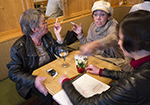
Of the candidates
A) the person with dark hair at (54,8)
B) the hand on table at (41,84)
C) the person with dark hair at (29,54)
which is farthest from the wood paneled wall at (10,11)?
the hand on table at (41,84)

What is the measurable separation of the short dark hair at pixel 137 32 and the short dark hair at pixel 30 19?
3.41ft

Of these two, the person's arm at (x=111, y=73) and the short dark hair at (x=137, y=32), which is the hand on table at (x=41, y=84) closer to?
the person's arm at (x=111, y=73)

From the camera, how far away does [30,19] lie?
54.4 inches

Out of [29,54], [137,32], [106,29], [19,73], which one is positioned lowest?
[19,73]

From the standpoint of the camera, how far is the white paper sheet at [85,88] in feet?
2.89

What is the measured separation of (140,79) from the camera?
653 mm

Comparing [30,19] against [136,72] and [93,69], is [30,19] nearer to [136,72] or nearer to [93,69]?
[93,69]

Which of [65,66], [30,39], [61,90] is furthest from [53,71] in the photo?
[30,39]

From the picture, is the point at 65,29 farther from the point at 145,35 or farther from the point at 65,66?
the point at 145,35

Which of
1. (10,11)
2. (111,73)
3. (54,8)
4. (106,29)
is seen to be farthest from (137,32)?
(54,8)

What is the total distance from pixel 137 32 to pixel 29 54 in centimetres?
118

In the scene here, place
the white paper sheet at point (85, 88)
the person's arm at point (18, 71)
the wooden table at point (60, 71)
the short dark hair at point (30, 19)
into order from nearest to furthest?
1. the white paper sheet at point (85, 88)
2. the wooden table at point (60, 71)
3. the person's arm at point (18, 71)
4. the short dark hair at point (30, 19)

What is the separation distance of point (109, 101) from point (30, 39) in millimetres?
→ 1170

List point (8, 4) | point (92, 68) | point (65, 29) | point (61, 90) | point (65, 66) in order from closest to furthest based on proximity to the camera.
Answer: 1. point (61, 90)
2. point (92, 68)
3. point (65, 66)
4. point (8, 4)
5. point (65, 29)
